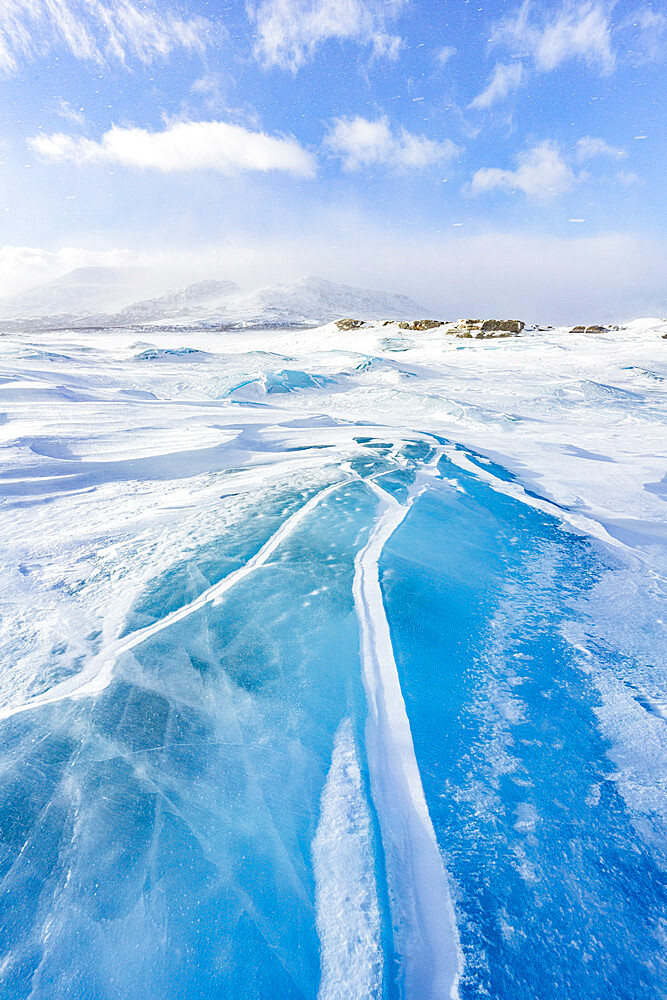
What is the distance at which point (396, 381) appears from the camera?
815cm

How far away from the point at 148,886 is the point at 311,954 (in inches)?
12.7

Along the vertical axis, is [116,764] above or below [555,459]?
above

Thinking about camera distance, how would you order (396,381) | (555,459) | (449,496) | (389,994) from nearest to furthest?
(389,994) → (449,496) → (555,459) → (396,381)

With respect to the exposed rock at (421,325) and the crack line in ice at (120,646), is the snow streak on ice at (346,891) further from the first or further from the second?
the exposed rock at (421,325)

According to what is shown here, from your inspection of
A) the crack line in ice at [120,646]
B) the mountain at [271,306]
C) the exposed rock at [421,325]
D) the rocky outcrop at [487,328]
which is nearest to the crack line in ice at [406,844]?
the crack line in ice at [120,646]

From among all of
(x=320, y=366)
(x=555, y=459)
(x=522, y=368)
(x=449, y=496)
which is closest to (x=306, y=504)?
(x=449, y=496)

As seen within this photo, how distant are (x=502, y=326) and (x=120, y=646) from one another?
18.3m

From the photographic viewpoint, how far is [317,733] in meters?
1.17

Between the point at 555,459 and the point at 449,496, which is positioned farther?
the point at 555,459

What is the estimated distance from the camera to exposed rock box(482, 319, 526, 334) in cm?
1665

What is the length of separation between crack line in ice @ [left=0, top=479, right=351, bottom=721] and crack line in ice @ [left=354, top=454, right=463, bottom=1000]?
0.57 meters

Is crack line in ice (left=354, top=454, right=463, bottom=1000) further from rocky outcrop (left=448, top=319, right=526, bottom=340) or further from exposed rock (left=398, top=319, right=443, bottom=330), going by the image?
exposed rock (left=398, top=319, right=443, bottom=330)

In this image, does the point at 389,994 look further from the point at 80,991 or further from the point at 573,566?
the point at 573,566

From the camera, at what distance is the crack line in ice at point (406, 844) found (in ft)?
2.54
